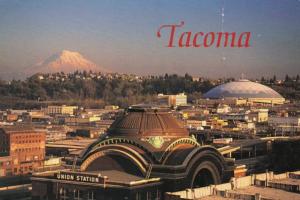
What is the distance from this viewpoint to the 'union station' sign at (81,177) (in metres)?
31.4

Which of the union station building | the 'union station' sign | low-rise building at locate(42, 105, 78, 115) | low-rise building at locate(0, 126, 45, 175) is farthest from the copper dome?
low-rise building at locate(42, 105, 78, 115)

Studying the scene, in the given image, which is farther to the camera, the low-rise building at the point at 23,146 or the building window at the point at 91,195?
the low-rise building at the point at 23,146

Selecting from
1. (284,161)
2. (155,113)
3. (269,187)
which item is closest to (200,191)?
(269,187)

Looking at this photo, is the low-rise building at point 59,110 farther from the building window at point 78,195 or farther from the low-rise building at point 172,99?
the building window at point 78,195

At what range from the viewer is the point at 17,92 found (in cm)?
14562

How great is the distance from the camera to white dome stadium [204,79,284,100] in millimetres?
140125

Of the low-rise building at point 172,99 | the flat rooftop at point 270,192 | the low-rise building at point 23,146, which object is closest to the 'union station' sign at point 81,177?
the flat rooftop at point 270,192

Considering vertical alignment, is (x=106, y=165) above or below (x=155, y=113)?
below

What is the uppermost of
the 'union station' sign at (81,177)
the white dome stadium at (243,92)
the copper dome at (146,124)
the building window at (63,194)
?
the white dome stadium at (243,92)

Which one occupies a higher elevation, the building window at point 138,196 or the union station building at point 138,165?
the union station building at point 138,165

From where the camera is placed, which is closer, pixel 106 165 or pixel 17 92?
pixel 106 165

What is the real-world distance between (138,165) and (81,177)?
8.94 ft

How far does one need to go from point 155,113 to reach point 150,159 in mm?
3175

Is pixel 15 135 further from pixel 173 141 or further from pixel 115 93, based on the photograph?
pixel 115 93
